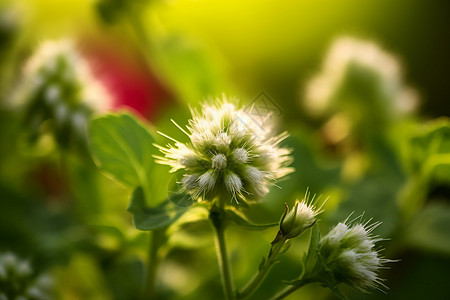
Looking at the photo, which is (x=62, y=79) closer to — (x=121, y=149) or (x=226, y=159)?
(x=121, y=149)

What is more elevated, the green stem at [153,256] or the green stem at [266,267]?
the green stem at [153,256]

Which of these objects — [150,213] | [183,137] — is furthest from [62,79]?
[150,213]

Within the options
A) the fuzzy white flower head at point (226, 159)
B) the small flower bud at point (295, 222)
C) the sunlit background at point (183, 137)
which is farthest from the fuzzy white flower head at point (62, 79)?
the small flower bud at point (295, 222)

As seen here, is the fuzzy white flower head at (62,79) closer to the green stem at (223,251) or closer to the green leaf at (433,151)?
the green stem at (223,251)

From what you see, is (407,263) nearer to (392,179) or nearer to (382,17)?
(392,179)

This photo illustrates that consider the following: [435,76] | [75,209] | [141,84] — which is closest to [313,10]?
[435,76]

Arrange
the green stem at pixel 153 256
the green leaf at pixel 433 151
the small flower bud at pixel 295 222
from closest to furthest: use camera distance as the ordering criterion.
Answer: the small flower bud at pixel 295 222, the green stem at pixel 153 256, the green leaf at pixel 433 151
